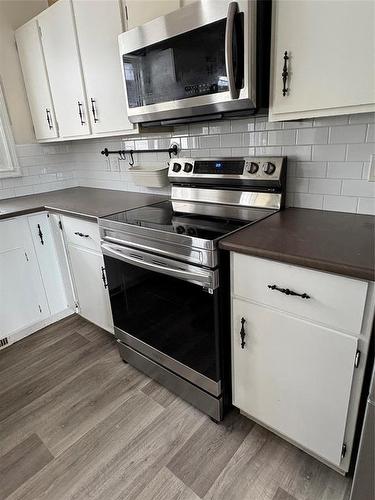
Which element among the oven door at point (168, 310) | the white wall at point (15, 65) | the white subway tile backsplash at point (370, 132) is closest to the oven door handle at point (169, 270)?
the oven door at point (168, 310)

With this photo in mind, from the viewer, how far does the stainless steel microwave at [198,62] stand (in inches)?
45.6

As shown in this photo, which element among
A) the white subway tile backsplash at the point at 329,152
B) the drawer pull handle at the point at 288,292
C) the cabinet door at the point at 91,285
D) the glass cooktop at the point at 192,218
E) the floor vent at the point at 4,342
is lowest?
the floor vent at the point at 4,342

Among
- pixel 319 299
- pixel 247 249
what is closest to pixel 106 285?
pixel 247 249

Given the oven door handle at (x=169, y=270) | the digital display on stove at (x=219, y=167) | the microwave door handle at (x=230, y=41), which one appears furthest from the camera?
the digital display on stove at (x=219, y=167)

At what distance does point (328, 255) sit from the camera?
0.97m

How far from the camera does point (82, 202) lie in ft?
7.08

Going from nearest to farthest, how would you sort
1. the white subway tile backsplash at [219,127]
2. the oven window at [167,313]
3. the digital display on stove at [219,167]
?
the oven window at [167,313] < the digital display on stove at [219,167] < the white subway tile backsplash at [219,127]

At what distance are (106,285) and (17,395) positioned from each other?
0.79 metres

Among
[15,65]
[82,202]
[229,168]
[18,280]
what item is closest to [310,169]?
[229,168]

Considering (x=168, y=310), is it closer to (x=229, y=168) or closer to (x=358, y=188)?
(x=229, y=168)

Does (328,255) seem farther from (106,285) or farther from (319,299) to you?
(106,285)

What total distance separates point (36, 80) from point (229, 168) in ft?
5.82

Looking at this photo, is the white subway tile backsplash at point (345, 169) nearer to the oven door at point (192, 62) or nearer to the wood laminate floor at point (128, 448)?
the oven door at point (192, 62)

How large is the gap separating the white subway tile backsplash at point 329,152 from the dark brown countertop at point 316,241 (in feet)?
0.79
